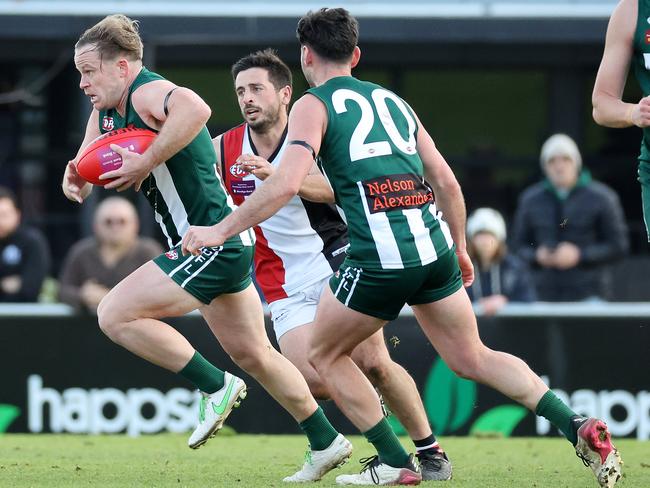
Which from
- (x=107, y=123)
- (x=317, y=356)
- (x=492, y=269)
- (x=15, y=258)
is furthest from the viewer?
(x=15, y=258)

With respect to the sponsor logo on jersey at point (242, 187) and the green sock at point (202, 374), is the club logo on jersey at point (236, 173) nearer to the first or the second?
the sponsor logo on jersey at point (242, 187)

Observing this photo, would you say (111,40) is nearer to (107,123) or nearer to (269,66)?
(107,123)

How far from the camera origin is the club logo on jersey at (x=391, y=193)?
222 inches

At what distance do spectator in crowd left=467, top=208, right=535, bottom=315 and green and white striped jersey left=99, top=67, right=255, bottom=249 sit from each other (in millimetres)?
3674

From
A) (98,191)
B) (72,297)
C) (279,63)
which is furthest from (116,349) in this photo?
(98,191)

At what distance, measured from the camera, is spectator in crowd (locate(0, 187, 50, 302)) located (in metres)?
10.3

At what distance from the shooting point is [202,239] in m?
5.48

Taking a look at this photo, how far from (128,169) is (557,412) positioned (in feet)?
7.23

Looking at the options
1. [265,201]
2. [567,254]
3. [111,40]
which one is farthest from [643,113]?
[567,254]

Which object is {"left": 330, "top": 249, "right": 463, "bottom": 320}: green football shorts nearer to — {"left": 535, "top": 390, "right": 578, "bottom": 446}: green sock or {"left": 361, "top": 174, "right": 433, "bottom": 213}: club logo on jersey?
{"left": 361, "top": 174, "right": 433, "bottom": 213}: club logo on jersey

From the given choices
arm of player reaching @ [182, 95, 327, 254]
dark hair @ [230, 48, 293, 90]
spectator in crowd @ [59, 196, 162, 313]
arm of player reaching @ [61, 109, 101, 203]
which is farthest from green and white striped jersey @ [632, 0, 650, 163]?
spectator in crowd @ [59, 196, 162, 313]

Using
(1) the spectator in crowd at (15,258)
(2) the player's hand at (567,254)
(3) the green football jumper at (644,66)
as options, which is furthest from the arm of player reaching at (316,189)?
(1) the spectator in crowd at (15,258)

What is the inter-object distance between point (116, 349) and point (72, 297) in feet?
1.71

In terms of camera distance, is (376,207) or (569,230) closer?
(376,207)
